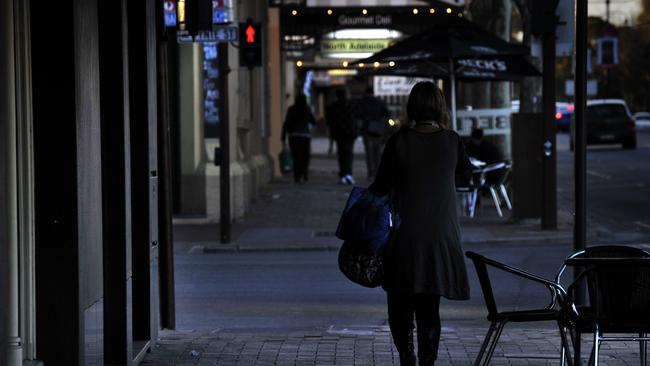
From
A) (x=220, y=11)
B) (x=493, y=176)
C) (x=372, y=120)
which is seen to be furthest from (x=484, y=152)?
(x=372, y=120)

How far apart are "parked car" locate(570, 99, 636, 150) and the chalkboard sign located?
28527 mm

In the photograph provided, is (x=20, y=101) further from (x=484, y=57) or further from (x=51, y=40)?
(x=484, y=57)

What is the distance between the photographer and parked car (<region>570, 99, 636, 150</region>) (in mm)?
45594

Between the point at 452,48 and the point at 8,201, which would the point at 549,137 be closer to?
the point at 452,48

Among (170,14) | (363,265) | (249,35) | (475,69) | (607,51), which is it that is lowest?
(363,265)

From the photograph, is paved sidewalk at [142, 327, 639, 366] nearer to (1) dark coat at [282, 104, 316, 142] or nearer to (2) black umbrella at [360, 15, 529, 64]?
(2) black umbrella at [360, 15, 529, 64]

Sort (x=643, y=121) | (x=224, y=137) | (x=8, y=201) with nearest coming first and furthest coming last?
(x=8, y=201) < (x=224, y=137) < (x=643, y=121)

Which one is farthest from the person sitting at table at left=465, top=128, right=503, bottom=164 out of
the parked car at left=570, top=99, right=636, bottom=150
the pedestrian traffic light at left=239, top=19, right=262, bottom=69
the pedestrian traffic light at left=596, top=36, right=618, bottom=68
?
the pedestrian traffic light at left=596, top=36, right=618, bottom=68

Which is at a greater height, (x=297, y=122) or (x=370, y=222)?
(x=297, y=122)

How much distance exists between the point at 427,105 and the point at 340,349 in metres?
2.18

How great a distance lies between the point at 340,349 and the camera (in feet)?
27.8

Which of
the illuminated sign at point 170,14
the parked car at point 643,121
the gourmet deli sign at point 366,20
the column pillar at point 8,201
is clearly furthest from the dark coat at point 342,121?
the parked car at point 643,121

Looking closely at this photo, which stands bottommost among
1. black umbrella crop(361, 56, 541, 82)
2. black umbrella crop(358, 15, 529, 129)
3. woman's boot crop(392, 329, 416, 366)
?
woman's boot crop(392, 329, 416, 366)

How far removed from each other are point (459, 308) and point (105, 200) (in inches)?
175
